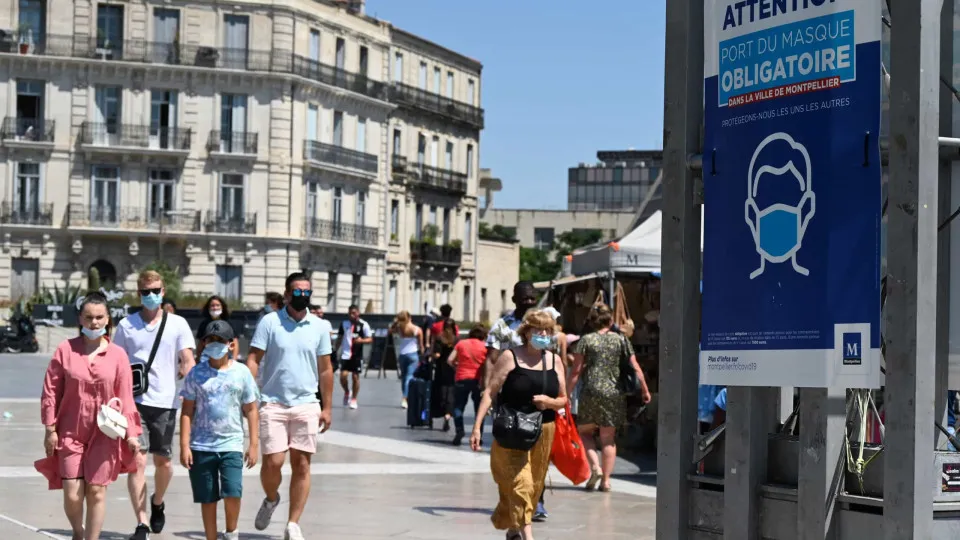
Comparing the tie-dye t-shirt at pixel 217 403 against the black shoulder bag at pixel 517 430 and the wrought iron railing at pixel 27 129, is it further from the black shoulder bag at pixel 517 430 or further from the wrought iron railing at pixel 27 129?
the wrought iron railing at pixel 27 129

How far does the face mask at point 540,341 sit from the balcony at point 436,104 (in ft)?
203

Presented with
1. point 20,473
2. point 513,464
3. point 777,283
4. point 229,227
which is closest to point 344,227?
point 229,227

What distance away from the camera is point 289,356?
34.7 ft

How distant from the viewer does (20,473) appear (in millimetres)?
14898

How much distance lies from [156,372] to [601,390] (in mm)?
5008

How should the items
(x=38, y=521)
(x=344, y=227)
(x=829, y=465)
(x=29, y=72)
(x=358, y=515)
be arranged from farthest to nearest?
(x=344, y=227) < (x=29, y=72) < (x=358, y=515) < (x=38, y=521) < (x=829, y=465)

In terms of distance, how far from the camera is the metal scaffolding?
484 cm

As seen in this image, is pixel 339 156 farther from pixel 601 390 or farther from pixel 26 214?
pixel 601 390

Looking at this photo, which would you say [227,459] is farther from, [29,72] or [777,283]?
[29,72]

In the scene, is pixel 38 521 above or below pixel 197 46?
below

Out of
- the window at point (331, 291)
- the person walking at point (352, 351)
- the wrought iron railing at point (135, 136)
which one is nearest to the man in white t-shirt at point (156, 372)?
the person walking at point (352, 351)

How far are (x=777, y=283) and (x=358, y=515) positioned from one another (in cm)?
751

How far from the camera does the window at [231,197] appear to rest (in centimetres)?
6488

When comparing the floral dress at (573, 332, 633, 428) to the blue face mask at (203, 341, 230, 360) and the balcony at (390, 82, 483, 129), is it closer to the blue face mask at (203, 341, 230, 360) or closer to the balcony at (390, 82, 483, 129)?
the blue face mask at (203, 341, 230, 360)
